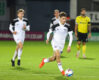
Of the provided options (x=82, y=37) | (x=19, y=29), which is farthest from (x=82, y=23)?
(x=19, y=29)

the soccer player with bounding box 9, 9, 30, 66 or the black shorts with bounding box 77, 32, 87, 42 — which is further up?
the soccer player with bounding box 9, 9, 30, 66

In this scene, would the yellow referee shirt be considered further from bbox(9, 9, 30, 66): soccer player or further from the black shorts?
bbox(9, 9, 30, 66): soccer player

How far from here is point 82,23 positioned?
54.4 ft

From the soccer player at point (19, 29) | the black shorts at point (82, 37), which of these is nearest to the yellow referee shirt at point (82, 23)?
the black shorts at point (82, 37)

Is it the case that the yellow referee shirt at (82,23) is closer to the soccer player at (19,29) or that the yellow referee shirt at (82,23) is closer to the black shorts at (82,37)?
the black shorts at (82,37)

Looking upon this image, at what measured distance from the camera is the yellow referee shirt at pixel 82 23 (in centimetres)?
1650

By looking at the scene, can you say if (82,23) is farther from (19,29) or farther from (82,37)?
(19,29)

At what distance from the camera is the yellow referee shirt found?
1650 centimetres

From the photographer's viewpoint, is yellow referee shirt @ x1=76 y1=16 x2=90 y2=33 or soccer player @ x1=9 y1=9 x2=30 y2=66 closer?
soccer player @ x1=9 y1=9 x2=30 y2=66

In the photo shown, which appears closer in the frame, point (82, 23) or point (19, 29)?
point (19, 29)

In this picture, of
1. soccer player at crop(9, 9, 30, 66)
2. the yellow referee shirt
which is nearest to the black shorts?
the yellow referee shirt

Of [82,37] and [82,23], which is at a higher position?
[82,23]

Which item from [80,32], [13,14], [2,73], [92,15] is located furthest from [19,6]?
[2,73]

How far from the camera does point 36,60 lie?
1552cm
